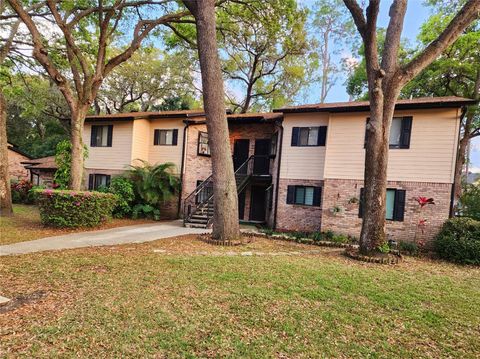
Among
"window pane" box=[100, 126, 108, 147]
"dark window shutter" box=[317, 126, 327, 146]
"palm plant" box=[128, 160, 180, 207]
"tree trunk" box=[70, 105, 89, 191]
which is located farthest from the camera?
"window pane" box=[100, 126, 108, 147]

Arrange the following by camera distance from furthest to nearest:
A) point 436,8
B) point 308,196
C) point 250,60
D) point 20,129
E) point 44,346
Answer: point 20,129 < point 250,60 < point 436,8 < point 308,196 < point 44,346

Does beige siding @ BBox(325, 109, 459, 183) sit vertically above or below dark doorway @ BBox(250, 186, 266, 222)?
above

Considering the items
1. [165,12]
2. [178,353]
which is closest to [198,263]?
[178,353]

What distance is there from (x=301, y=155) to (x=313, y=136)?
98 centimetres

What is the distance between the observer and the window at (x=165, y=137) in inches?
619

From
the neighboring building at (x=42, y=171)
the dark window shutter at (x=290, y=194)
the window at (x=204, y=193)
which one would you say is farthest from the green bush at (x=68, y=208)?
the neighboring building at (x=42, y=171)

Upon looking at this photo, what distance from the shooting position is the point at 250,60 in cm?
2284

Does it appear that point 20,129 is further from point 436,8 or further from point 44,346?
point 436,8

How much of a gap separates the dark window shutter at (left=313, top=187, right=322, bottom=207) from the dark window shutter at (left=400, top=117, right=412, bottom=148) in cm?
363

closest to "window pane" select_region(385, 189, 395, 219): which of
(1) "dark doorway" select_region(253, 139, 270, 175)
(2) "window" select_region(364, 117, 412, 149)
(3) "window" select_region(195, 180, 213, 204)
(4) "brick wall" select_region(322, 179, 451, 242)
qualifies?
(4) "brick wall" select_region(322, 179, 451, 242)

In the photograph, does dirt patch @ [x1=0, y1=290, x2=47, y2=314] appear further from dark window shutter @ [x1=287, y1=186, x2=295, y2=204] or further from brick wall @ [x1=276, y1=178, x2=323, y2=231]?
dark window shutter @ [x1=287, y1=186, x2=295, y2=204]

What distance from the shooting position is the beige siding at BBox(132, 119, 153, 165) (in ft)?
51.1

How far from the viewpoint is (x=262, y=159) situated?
16172mm

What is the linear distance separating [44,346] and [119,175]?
1311cm
